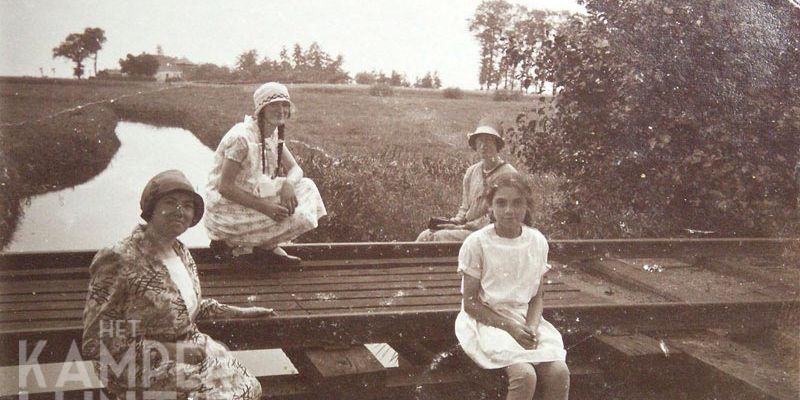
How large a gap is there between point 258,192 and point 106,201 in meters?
1.92

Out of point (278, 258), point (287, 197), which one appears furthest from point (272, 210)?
point (278, 258)

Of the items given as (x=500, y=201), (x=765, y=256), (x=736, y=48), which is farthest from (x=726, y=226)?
(x=500, y=201)

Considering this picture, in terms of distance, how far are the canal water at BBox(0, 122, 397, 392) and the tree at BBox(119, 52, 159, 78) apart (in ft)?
1.57

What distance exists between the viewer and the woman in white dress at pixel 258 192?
4.70 m

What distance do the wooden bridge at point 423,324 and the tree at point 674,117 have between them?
1.66 m

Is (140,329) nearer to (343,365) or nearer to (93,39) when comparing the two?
(343,365)

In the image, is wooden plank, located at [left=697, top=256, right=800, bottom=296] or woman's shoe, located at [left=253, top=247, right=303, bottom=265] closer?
woman's shoe, located at [left=253, top=247, right=303, bottom=265]

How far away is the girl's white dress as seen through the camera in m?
3.43

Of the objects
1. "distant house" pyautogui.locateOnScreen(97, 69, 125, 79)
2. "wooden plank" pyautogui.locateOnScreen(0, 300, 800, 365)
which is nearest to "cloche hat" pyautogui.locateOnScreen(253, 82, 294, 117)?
"wooden plank" pyautogui.locateOnScreen(0, 300, 800, 365)

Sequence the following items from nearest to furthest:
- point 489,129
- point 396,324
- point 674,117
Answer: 1. point 396,324
2. point 489,129
3. point 674,117

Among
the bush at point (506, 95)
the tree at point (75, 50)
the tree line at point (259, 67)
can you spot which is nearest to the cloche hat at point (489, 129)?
the tree line at point (259, 67)

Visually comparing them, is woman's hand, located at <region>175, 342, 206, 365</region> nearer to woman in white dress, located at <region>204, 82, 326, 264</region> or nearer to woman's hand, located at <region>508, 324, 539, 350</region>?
woman's hand, located at <region>508, 324, 539, 350</region>

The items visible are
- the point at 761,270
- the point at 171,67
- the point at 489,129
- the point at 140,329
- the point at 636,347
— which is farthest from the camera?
the point at 171,67

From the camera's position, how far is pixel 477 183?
574cm
